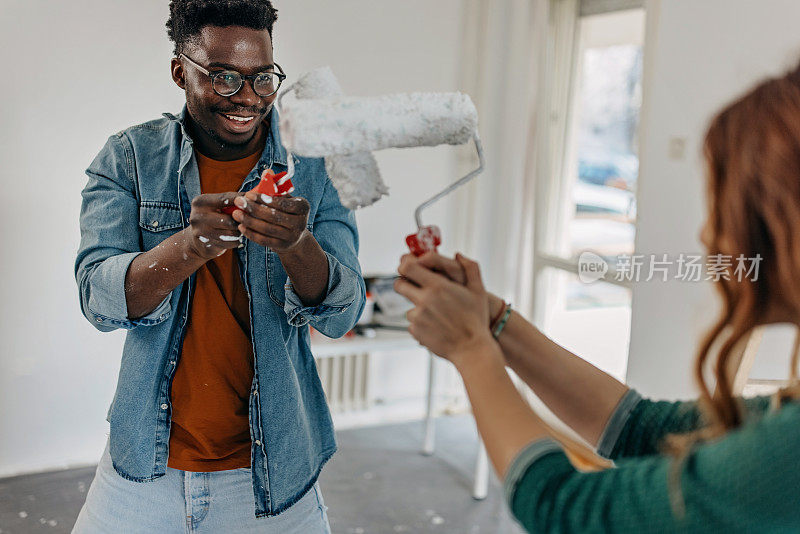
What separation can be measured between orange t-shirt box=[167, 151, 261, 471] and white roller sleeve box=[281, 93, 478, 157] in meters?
0.35

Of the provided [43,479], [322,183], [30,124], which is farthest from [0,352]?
[322,183]

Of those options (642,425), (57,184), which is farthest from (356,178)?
(57,184)

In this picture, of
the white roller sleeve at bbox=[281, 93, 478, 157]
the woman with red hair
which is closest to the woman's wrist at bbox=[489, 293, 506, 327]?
the woman with red hair

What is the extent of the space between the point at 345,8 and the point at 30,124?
47.4 inches

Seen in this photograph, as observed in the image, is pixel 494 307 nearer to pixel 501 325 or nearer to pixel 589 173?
pixel 501 325

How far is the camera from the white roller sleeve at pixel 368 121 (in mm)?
906

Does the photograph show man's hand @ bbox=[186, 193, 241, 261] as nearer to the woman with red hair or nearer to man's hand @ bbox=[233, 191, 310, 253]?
man's hand @ bbox=[233, 191, 310, 253]

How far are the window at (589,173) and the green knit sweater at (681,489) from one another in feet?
7.37

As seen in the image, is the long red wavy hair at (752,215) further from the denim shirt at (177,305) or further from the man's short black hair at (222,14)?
the man's short black hair at (222,14)

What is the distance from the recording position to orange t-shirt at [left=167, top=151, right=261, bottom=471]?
3.74 feet

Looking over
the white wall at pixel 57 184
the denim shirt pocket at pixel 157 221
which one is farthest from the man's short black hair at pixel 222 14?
the white wall at pixel 57 184

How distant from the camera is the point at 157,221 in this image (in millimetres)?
1188

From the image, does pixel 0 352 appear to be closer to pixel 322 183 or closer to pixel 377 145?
pixel 322 183

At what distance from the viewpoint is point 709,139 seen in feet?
2.31
